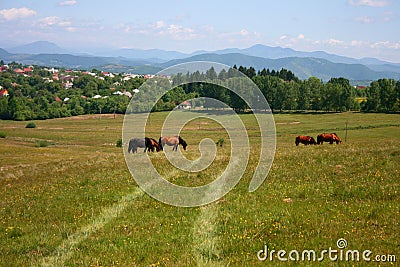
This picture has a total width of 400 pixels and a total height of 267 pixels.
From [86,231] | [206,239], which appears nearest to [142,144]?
[86,231]

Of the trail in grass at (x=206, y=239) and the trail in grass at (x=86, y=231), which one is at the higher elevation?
the trail in grass at (x=206, y=239)

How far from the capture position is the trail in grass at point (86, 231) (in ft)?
32.3

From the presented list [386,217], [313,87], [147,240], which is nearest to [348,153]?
[386,217]

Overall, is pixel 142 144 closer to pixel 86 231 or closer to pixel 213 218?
pixel 86 231

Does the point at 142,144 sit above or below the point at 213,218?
below

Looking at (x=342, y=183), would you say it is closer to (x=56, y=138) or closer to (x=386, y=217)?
(x=386, y=217)

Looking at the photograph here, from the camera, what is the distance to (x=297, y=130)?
99500mm

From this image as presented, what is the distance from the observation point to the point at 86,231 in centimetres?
1207

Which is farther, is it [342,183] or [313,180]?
[313,180]

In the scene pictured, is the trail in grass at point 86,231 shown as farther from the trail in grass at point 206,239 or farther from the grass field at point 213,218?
the trail in grass at point 206,239

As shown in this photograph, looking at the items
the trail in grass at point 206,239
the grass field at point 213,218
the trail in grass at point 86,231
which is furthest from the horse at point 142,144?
the trail in grass at point 206,239

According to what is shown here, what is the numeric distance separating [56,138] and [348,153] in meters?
93.6

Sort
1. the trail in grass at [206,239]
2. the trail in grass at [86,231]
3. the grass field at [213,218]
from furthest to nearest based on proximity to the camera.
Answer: the trail in grass at [86,231] → the grass field at [213,218] → the trail in grass at [206,239]

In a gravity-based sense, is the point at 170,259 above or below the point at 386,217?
below
